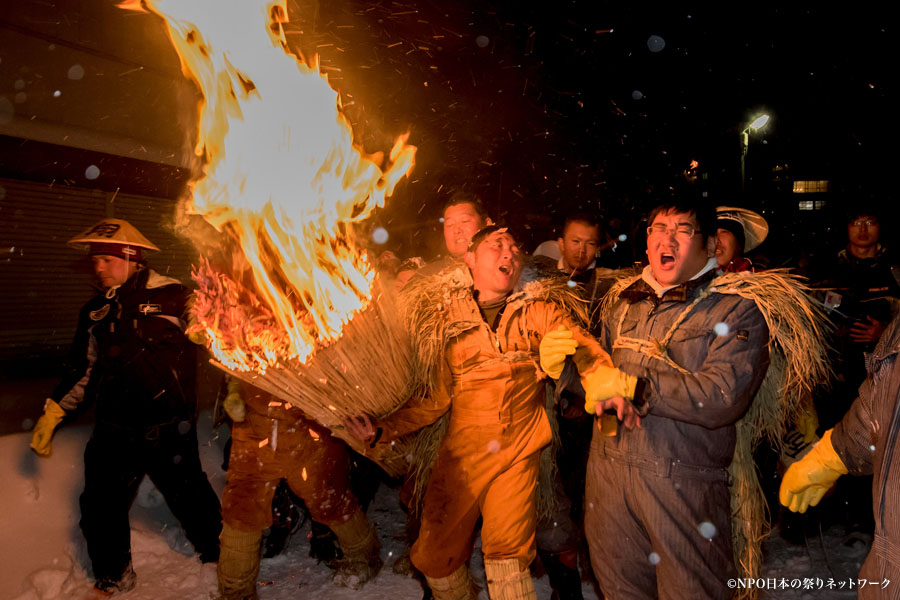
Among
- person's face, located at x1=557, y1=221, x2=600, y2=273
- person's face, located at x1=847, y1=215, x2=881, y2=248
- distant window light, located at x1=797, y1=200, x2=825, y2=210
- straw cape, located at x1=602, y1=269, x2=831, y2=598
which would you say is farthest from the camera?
distant window light, located at x1=797, y1=200, x2=825, y2=210

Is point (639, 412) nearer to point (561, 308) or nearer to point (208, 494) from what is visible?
point (561, 308)

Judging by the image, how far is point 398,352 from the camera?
119 inches

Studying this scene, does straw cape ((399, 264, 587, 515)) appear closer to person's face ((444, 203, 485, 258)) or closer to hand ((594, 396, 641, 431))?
person's face ((444, 203, 485, 258))

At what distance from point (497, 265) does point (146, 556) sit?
366cm

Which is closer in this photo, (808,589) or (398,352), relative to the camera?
(398,352)

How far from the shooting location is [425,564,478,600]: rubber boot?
2.93 metres

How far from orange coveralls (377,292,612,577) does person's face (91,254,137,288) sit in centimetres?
264

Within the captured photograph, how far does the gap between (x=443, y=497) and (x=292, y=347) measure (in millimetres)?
1235

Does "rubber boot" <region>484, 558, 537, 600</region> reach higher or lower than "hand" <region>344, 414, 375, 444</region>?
lower

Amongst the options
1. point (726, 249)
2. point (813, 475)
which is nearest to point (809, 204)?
point (726, 249)

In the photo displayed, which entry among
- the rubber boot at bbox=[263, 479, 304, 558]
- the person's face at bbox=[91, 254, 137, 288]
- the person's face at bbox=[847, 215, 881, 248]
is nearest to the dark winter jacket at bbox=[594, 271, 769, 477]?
the rubber boot at bbox=[263, 479, 304, 558]

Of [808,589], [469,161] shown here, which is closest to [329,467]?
[808,589]

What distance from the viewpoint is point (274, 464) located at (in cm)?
356

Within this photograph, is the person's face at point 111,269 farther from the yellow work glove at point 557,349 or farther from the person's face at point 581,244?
the person's face at point 581,244
